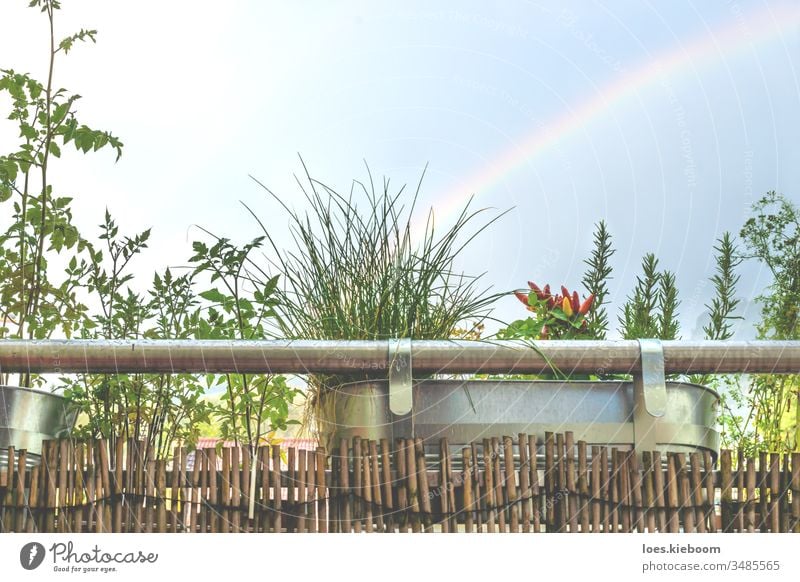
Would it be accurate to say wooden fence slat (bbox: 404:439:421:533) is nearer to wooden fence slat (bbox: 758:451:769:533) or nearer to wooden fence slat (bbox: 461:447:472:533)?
wooden fence slat (bbox: 461:447:472:533)

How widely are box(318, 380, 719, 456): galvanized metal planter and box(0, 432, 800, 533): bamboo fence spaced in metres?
0.02

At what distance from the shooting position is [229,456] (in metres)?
1.38

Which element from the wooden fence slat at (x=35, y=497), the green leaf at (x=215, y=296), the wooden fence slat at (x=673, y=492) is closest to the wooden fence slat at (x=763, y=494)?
the wooden fence slat at (x=673, y=492)

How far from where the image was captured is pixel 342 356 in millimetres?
1364

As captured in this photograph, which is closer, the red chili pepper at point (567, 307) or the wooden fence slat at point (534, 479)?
the wooden fence slat at point (534, 479)

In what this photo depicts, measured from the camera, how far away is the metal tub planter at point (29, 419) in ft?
4.46

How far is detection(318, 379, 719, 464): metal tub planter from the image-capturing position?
1.35 meters

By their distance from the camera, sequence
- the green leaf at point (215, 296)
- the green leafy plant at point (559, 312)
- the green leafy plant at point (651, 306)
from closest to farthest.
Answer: the green leaf at point (215, 296) < the green leafy plant at point (559, 312) < the green leafy plant at point (651, 306)

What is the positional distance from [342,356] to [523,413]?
302 millimetres

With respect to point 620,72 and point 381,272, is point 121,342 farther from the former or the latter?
point 620,72

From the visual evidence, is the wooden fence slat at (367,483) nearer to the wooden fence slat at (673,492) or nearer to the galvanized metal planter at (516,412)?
the galvanized metal planter at (516,412)

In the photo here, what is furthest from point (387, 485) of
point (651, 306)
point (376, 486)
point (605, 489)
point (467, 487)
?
point (651, 306)

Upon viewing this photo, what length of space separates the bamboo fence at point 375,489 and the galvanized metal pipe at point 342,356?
119 mm

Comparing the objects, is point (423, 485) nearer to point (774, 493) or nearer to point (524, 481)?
point (524, 481)
